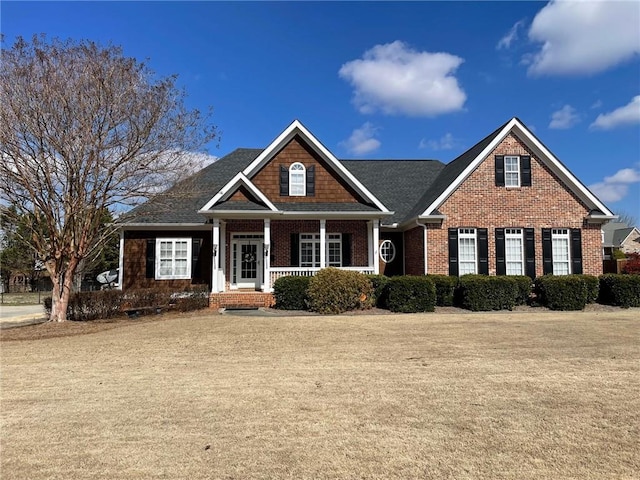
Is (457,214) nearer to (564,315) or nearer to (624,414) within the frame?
(564,315)

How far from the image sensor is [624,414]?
17.5ft

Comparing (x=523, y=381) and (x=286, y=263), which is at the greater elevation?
(x=286, y=263)

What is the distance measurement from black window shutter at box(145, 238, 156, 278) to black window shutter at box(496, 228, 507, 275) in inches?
579

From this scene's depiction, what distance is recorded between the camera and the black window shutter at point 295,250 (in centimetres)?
1994

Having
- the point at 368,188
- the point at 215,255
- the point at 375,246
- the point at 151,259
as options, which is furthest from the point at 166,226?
the point at 368,188

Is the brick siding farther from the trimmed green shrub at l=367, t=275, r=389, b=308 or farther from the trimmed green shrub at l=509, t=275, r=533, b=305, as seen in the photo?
the trimmed green shrub at l=367, t=275, r=389, b=308

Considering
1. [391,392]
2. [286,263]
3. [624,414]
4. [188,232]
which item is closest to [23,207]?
[188,232]

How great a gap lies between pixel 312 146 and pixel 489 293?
30.8 ft

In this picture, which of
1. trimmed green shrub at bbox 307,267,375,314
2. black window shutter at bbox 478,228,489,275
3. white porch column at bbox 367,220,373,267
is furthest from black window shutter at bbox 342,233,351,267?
black window shutter at bbox 478,228,489,275

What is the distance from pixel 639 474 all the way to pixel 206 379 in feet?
18.3

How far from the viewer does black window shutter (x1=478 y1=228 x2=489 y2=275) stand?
736 inches

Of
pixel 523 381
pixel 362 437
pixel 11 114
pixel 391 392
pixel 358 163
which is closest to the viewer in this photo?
pixel 362 437

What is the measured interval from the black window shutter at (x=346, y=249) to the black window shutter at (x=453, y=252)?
14.6ft

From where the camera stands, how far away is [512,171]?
19.3 m
